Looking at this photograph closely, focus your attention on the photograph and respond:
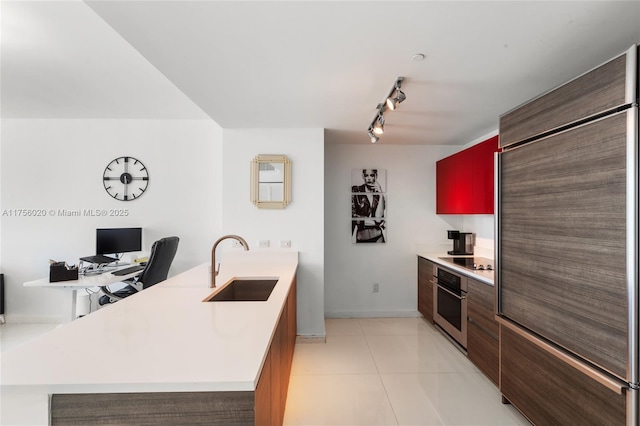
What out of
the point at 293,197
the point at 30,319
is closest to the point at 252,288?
the point at 293,197

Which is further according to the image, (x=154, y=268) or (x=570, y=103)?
(x=154, y=268)

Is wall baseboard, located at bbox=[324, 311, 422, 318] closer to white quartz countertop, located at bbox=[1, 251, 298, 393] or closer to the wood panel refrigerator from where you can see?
the wood panel refrigerator

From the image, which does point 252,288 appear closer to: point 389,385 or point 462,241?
point 389,385

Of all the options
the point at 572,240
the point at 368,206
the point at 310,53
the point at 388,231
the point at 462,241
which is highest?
the point at 310,53

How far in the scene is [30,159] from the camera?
355 centimetres

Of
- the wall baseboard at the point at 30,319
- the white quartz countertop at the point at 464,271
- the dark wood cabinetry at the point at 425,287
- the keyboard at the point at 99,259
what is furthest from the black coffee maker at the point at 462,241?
the wall baseboard at the point at 30,319

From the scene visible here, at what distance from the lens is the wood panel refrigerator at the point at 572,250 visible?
3.97 ft

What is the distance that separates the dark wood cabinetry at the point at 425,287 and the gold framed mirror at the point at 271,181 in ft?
6.30

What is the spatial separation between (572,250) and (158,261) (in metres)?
3.36

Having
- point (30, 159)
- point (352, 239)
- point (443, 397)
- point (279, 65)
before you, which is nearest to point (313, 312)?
point (352, 239)

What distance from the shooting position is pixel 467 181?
10.1 feet

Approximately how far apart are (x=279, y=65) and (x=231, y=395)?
174 centimetres

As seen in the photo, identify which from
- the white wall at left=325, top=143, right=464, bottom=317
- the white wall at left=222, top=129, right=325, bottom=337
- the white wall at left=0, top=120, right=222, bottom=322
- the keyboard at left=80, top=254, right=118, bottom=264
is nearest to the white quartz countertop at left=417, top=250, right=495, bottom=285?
the white wall at left=325, top=143, right=464, bottom=317

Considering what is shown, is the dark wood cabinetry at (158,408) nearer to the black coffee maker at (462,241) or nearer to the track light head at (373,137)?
the track light head at (373,137)
